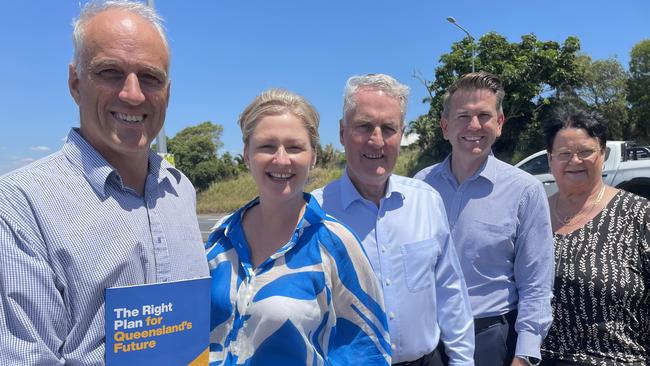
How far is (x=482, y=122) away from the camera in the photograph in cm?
277

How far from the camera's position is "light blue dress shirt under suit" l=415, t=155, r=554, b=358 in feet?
8.21

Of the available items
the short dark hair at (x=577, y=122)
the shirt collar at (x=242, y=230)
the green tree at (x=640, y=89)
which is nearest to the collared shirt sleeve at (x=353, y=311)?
the shirt collar at (x=242, y=230)

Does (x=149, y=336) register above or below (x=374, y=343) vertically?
above

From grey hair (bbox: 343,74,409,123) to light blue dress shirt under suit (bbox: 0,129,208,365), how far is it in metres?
1.06

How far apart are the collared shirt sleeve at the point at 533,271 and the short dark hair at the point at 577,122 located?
53 cm

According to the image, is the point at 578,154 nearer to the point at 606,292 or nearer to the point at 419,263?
the point at 606,292

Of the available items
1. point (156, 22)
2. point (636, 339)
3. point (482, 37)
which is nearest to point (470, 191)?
point (636, 339)

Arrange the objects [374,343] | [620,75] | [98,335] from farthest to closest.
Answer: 1. [620,75]
2. [374,343]
3. [98,335]

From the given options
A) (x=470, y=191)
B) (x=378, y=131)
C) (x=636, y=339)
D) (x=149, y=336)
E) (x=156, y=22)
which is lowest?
(x=636, y=339)

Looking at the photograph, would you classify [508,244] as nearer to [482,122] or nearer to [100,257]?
[482,122]

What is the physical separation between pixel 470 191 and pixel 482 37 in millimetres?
24752

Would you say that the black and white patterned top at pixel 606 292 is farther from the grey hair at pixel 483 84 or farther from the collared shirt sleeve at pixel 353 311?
the collared shirt sleeve at pixel 353 311

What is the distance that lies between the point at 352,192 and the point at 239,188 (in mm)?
32201

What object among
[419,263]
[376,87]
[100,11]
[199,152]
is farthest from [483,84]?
[199,152]
